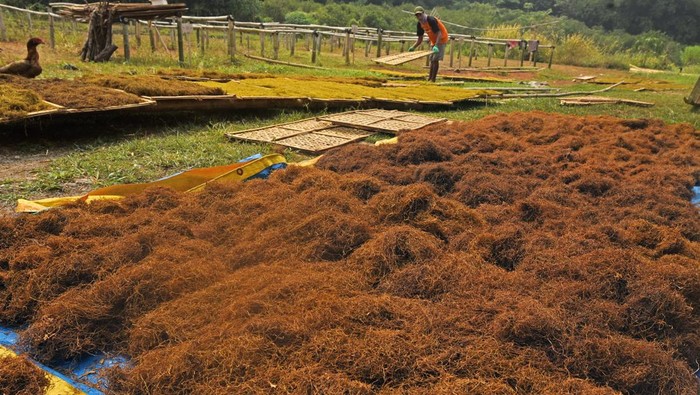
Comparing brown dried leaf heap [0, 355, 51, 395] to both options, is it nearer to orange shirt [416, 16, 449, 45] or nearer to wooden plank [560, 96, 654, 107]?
wooden plank [560, 96, 654, 107]

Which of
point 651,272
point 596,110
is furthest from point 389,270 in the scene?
point 596,110

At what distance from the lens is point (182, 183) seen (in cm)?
382

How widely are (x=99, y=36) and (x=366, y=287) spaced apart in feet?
41.7

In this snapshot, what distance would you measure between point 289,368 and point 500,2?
71.4 m

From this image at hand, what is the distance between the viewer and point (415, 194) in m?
3.31

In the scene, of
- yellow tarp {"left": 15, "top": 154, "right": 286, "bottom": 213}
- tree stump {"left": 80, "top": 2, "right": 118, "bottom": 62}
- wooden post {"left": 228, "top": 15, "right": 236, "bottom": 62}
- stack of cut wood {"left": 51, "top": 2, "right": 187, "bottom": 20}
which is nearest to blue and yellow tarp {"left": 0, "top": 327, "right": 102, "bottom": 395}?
yellow tarp {"left": 15, "top": 154, "right": 286, "bottom": 213}

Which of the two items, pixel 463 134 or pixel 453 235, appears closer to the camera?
pixel 453 235

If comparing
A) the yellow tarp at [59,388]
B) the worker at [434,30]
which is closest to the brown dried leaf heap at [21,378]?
the yellow tarp at [59,388]

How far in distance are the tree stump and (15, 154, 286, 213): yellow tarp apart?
10.3 meters

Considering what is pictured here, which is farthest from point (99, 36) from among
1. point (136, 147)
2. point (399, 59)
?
point (136, 147)

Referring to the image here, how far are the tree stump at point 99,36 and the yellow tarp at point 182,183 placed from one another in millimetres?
10266

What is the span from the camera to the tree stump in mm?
12055

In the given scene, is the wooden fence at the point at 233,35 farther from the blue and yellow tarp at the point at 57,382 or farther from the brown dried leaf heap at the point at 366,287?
the blue and yellow tarp at the point at 57,382

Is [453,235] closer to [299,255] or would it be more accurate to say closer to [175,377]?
[299,255]
